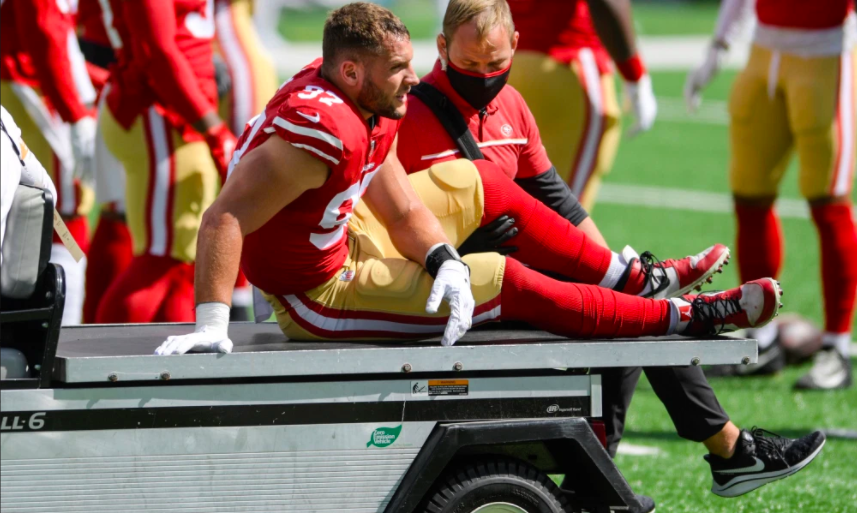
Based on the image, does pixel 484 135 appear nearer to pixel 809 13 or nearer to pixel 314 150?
pixel 314 150

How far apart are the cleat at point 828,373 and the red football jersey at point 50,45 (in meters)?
3.23

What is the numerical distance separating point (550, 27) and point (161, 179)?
5.71 ft

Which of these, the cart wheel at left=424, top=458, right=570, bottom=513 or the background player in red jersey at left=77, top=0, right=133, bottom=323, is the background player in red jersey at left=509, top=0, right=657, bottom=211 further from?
the cart wheel at left=424, top=458, right=570, bottom=513

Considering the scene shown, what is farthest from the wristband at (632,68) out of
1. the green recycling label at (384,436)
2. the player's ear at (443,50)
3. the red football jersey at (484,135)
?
the green recycling label at (384,436)

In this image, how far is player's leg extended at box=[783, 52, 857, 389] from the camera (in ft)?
18.1

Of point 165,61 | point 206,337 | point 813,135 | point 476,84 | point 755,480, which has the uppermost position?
point 476,84

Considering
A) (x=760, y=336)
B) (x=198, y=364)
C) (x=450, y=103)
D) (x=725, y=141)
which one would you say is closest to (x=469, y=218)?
(x=450, y=103)

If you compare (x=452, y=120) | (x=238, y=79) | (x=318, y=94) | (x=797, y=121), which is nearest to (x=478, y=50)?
(x=452, y=120)

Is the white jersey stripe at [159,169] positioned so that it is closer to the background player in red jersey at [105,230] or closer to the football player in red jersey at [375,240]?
the background player in red jersey at [105,230]

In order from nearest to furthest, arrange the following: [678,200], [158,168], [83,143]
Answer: [158,168], [83,143], [678,200]

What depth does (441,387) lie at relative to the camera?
2963mm

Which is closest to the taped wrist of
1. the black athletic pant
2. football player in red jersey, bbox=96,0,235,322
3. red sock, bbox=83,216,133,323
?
the black athletic pant

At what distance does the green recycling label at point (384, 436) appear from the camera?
292 centimetres

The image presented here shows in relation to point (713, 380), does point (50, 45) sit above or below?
above
